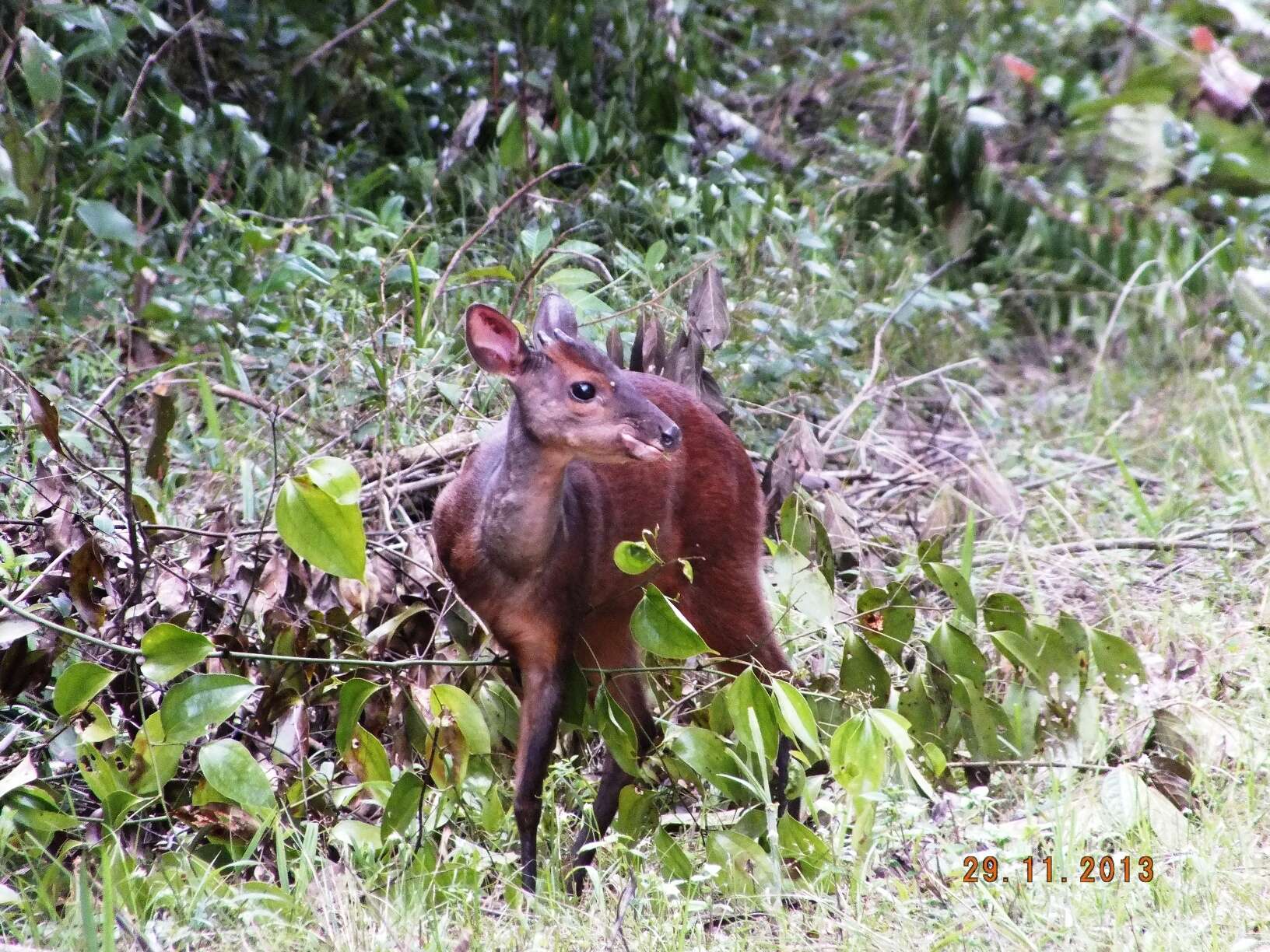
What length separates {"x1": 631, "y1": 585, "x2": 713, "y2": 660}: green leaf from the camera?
2.73 meters

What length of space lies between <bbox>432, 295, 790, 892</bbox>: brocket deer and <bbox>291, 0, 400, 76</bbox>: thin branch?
314cm

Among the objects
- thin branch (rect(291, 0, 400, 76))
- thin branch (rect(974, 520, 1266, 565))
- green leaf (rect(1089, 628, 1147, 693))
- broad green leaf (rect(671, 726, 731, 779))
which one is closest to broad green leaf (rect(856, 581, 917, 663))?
green leaf (rect(1089, 628, 1147, 693))

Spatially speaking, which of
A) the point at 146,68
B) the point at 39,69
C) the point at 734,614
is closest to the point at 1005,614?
the point at 734,614

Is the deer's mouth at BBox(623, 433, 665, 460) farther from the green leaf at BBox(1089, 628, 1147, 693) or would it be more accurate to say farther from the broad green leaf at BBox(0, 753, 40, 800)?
the broad green leaf at BBox(0, 753, 40, 800)

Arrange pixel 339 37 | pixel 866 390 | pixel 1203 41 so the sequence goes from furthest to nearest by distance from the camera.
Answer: pixel 1203 41 → pixel 339 37 → pixel 866 390

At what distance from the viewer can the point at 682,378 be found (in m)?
4.03

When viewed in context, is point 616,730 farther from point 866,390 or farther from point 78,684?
point 866,390

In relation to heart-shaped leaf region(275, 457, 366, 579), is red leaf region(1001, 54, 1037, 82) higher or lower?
lower

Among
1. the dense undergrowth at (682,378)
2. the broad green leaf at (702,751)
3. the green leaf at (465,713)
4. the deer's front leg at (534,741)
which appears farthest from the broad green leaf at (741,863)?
the green leaf at (465,713)

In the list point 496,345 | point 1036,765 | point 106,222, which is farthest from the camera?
point 106,222

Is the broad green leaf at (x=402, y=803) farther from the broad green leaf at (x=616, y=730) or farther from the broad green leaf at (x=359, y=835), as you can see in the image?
the broad green leaf at (x=616, y=730)

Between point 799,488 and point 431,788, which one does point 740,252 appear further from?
point 431,788

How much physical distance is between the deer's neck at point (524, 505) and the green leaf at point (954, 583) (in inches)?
35.4
